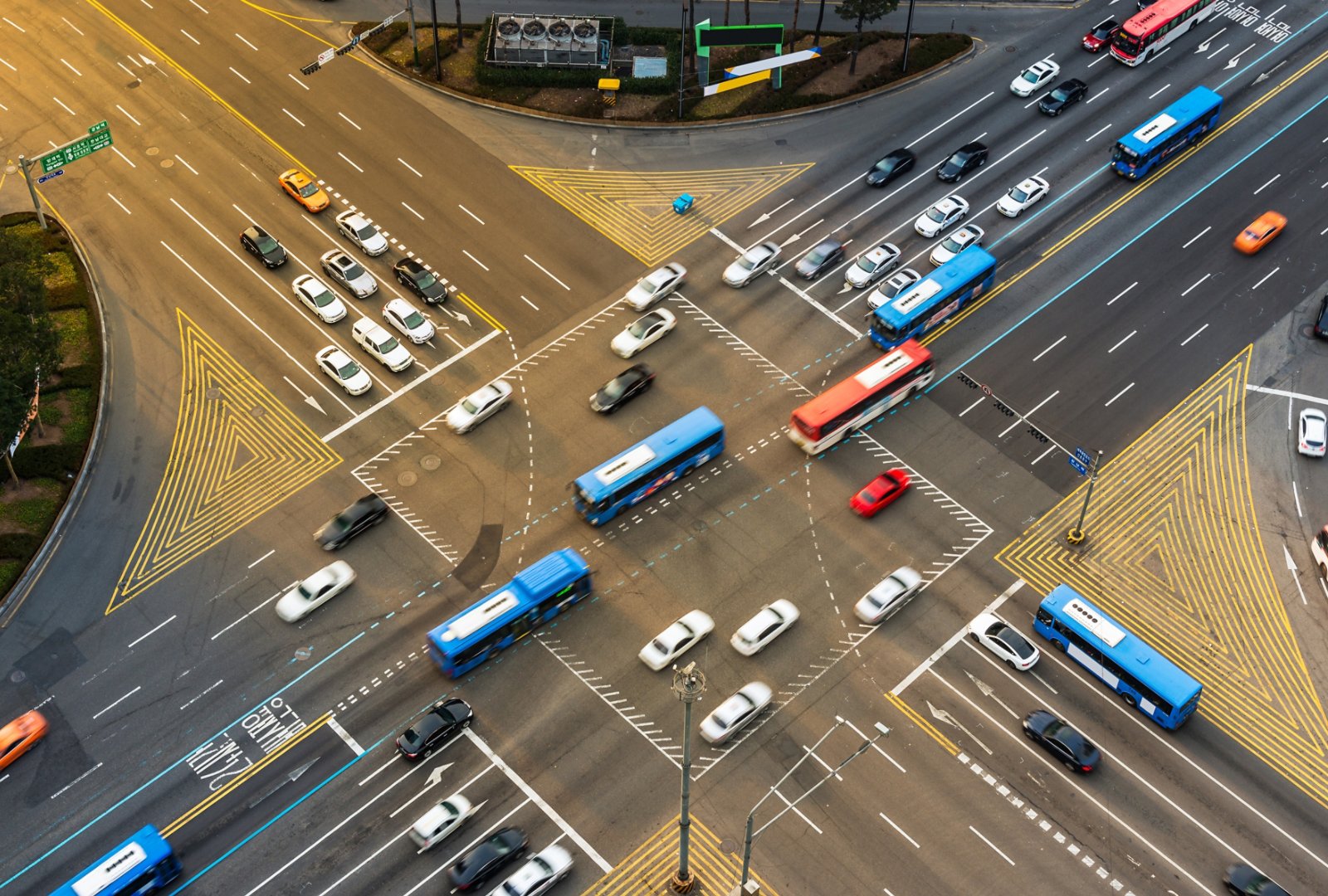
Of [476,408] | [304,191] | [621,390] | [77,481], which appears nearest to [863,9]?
[621,390]

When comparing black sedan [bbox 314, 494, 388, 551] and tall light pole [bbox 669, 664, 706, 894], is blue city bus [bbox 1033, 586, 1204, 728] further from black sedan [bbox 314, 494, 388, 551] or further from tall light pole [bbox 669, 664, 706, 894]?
black sedan [bbox 314, 494, 388, 551]

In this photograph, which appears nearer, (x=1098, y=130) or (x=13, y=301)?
(x=13, y=301)

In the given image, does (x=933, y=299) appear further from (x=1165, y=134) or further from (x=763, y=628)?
(x=763, y=628)

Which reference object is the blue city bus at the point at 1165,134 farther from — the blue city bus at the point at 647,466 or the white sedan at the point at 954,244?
the blue city bus at the point at 647,466

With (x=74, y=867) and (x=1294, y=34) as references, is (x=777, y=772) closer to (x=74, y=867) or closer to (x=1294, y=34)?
(x=74, y=867)

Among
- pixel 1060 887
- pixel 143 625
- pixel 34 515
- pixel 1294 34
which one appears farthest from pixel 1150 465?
pixel 34 515

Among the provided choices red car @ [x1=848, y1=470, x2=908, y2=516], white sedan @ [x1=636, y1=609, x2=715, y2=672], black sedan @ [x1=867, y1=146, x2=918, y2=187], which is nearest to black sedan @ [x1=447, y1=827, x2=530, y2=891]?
white sedan @ [x1=636, y1=609, x2=715, y2=672]
